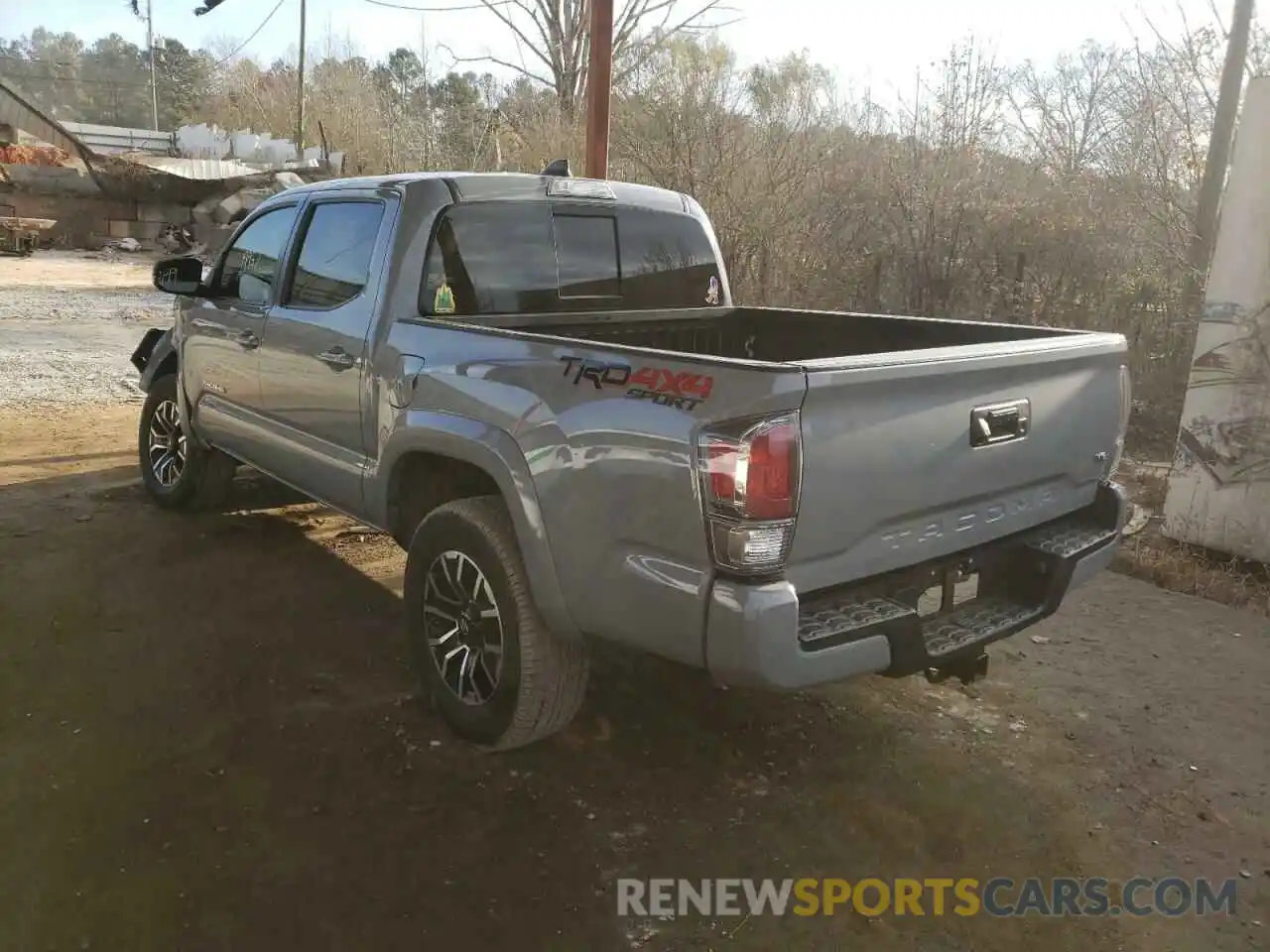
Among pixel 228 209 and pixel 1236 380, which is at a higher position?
pixel 228 209

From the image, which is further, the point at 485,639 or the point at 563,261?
the point at 563,261

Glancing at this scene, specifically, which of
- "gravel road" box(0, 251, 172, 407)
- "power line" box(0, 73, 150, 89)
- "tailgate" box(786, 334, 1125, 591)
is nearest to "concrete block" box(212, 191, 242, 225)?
"gravel road" box(0, 251, 172, 407)

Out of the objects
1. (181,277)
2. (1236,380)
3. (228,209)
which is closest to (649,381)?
(181,277)

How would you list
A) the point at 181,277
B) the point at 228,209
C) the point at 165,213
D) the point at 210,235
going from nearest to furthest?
the point at 181,277 < the point at 228,209 < the point at 210,235 < the point at 165,213

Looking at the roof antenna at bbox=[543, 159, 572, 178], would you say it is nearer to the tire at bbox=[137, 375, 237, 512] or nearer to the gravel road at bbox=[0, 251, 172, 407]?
the tire at bbox=[137, 375, 237, 512]

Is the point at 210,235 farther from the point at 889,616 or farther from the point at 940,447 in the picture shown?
the point at 889,616

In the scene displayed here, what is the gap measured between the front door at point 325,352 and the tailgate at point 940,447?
206cm

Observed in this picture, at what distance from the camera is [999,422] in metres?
2.87

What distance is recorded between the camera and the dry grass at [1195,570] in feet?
17.1

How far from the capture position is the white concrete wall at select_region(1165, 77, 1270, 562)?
5.34 meters

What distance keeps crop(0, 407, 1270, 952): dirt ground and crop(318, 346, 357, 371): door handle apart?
4.00 ft

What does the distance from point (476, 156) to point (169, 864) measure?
2276 centimetres

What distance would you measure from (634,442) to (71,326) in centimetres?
1347

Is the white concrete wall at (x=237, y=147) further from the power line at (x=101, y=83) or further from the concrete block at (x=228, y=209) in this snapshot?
the power line at (x=101, y=83)
